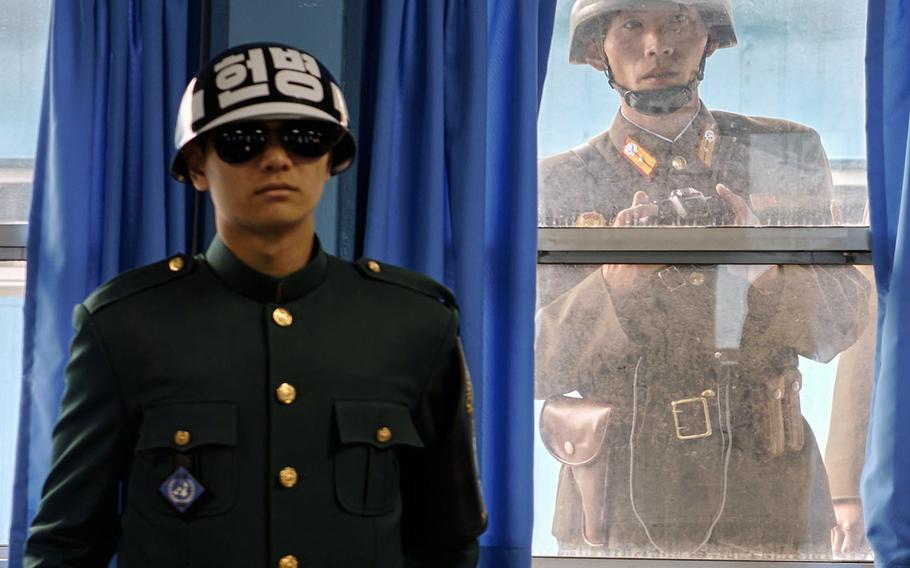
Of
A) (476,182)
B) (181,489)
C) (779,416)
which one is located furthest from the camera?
(779,416)

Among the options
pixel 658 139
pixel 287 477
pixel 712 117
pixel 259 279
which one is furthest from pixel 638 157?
pixel 287 477

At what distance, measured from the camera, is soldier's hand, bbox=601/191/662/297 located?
231cm

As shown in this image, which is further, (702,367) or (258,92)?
(702,367)

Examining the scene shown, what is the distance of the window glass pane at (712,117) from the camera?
2.33 m

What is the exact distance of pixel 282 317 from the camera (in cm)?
131

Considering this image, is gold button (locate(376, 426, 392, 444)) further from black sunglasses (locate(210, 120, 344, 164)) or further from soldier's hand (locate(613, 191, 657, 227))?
soldier's hand (locate(613, 191, 657, 227))

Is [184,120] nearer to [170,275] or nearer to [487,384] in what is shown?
[170,275]

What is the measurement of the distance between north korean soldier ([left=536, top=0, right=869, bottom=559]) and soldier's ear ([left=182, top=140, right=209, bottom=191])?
43.9 inches

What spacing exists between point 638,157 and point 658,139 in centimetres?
6

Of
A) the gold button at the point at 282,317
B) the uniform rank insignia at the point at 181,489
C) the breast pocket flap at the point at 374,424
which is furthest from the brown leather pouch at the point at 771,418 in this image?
the uniform rank insignia at the point at 181,489

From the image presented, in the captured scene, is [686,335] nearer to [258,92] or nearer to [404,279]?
[404,279]

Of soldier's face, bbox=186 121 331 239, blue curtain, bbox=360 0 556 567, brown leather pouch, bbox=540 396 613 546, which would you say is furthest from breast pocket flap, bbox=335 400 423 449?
brown leather pouch, bbox=540 396 613 546

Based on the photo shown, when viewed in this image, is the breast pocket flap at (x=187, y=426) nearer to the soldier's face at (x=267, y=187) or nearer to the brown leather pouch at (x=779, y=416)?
the soldier's face at (x=267, y=187)

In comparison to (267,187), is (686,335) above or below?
below
